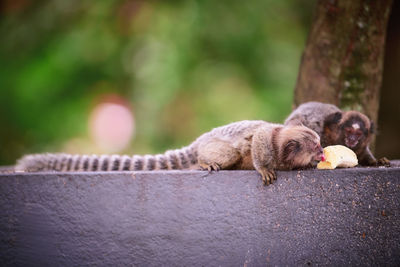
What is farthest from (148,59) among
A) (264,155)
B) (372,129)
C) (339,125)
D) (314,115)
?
(264,155)

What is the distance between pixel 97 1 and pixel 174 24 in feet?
4.00

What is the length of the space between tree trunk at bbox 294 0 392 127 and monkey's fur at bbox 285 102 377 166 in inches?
15.8

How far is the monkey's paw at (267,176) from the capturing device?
308 cm

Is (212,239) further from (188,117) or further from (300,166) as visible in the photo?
(188,117)

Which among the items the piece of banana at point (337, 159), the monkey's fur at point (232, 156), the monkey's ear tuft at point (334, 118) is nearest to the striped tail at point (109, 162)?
the monkey's fur at point (232, 156)

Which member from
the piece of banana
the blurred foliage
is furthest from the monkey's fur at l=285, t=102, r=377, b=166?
the blurred foliage

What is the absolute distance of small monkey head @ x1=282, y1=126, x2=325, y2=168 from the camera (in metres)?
3.20

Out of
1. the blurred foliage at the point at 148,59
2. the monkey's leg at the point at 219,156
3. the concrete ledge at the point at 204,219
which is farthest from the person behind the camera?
the blurred foliage at the point at 148,59

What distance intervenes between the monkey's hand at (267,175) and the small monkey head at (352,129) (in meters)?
1.58

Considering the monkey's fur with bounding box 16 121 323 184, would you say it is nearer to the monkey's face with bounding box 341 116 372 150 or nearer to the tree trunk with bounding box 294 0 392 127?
the monkey's face with bounding box 341 116 372 150

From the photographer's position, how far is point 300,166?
324 centimetres

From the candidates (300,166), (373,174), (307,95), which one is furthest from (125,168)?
(307,95)

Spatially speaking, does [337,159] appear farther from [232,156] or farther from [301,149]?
[232,156]

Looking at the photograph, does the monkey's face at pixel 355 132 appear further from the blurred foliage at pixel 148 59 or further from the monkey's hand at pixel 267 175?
the blurred foliage at pixel 148 59
